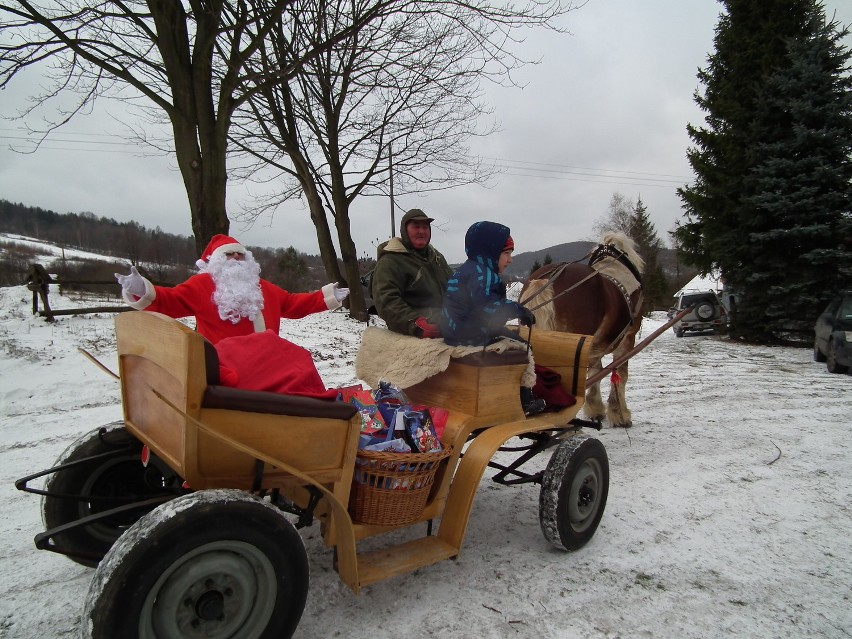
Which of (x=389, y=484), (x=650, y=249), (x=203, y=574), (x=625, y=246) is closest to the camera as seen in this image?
(x=203, y=574)

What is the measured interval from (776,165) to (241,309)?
45.1 ft

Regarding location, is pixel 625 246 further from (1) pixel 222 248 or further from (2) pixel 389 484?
(2) pixel 389 484

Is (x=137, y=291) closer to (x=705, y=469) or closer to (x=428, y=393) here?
(x=428, y=393)

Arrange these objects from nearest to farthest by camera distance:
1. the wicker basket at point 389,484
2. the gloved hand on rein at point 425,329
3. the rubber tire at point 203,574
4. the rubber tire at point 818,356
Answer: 1. the rubber tire at point 203,574
2. the wicker basket at point 389,484
3. the gloved hand on rein at point 425,329
4. the rubber tire at point 818,356

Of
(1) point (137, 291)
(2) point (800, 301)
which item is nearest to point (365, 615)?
(1) point (137, 291)

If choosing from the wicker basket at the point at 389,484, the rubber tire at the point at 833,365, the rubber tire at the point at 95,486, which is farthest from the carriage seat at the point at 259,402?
the rubber tire at the point at 833,365

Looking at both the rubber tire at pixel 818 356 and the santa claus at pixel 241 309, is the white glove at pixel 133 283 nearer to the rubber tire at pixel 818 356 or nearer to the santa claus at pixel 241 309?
the santa claus at pixel 241 309

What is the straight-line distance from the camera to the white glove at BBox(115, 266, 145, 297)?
8.65 ft

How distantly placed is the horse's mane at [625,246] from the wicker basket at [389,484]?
167 inches

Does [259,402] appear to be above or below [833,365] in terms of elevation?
above

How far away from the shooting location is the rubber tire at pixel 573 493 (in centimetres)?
288

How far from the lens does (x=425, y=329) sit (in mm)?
3305

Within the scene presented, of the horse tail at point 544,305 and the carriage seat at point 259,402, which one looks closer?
the carriage seat at point 259,402

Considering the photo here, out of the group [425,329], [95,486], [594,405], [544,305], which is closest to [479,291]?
[425,329]
